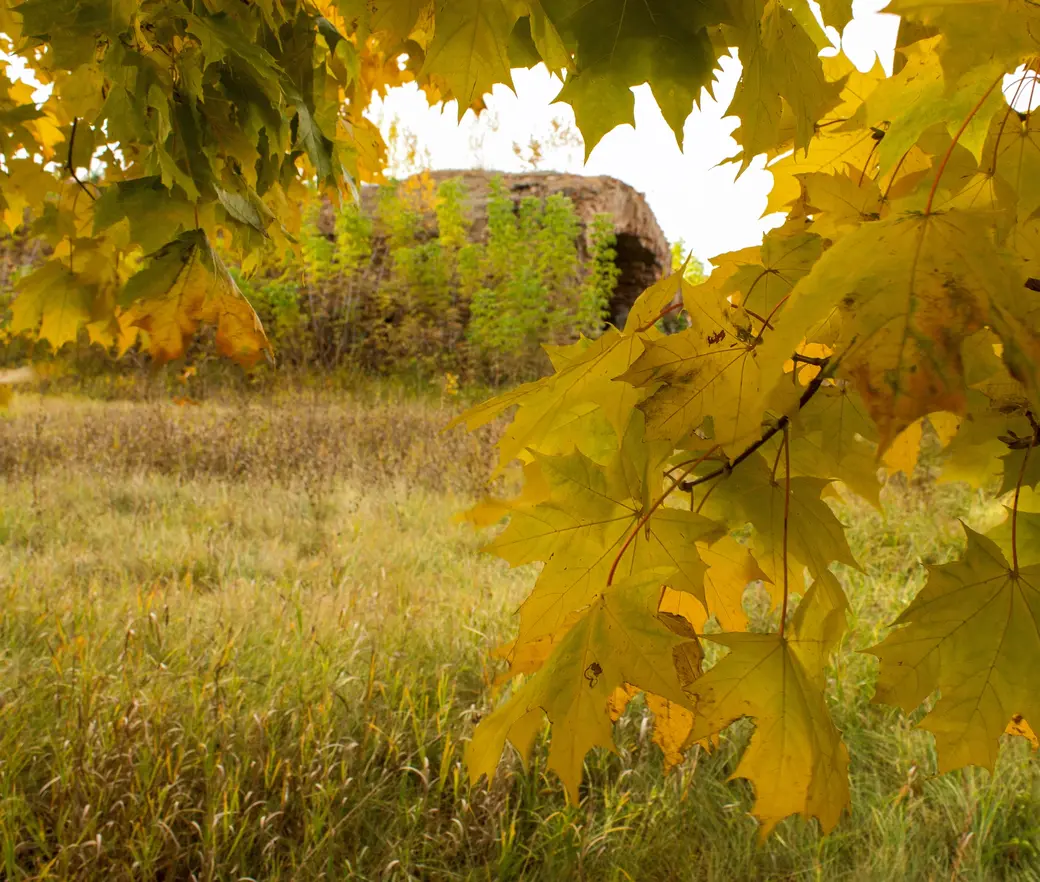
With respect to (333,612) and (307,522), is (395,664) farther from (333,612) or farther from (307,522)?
(307,522)

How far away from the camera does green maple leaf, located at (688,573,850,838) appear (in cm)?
64

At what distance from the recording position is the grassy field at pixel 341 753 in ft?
5.05

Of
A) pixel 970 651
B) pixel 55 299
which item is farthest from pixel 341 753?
pixel 970 651

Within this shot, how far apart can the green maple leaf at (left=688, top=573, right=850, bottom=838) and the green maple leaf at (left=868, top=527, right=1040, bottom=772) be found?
61 mm

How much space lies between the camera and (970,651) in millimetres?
650

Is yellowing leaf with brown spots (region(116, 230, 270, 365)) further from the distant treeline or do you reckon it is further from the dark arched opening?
the dark arched opening

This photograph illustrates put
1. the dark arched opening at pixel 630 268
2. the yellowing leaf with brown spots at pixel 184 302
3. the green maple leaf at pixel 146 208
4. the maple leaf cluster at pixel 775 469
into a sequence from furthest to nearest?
the dark arched opening at pixel 630 268 < the green maple leaf at pixel 146 208 < the yellowing leaf with brown spots at pixel 184 302 < the maple leaf cluster at pixel 775 469

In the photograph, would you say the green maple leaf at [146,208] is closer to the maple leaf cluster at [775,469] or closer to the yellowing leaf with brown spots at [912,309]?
the maple leaf cluster at [775,469]

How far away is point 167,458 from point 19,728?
3.10m

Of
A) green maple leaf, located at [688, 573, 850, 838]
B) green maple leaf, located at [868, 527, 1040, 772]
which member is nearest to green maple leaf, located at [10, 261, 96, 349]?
green maple leaf, located at [688, 573, 850, 838]

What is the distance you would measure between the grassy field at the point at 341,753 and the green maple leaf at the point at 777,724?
96cm

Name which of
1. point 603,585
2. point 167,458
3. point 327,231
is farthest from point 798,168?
point 327,231

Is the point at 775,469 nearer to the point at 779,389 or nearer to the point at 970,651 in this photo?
the point at 779,389

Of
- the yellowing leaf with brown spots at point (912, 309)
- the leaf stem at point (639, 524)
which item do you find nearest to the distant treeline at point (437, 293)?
the leaf stem at point (639, 524)
